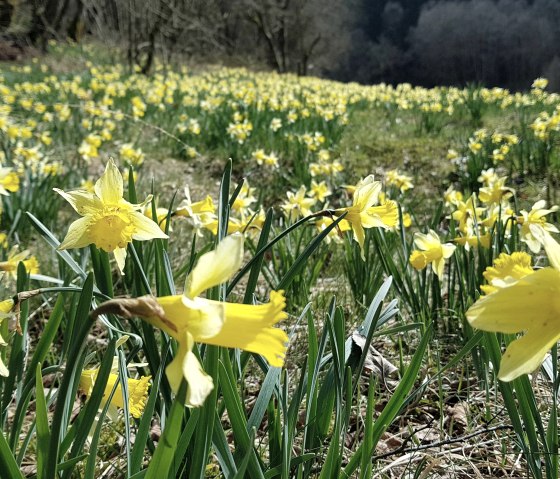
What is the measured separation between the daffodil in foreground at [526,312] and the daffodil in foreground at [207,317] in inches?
8.6

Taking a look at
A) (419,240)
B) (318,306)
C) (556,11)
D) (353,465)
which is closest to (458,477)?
(353,465)

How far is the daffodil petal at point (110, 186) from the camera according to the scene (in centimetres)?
103

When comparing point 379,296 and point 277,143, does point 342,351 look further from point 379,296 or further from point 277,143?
point 277,143

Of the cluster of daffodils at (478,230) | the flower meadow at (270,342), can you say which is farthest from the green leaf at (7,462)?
the cluster of daffodils at (478,230)

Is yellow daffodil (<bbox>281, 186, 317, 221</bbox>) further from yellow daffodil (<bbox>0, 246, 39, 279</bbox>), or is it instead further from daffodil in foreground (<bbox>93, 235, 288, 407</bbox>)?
daffodil in foreground (<bbox>93, 235, 288, 407</bbox>)

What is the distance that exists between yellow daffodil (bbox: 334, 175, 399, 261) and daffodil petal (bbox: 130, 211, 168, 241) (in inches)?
15.9

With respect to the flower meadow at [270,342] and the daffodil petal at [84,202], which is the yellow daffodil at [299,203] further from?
the daffodil petal at [84,202]

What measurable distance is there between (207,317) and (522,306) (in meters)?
0.34

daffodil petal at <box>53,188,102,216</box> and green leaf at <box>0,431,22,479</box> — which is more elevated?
daffodil petal at <box>53,188,102,216</box>

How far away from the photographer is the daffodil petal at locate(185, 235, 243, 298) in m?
0.56

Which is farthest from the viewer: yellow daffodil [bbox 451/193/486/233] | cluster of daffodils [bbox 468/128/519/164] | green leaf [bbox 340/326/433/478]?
cluster of daffodils [bbox 468/128/519/164]

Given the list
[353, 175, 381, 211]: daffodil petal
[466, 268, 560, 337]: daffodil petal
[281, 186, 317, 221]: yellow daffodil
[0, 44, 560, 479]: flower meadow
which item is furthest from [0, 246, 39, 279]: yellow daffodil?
[281, 186, 317, 221]: yellow daffodil

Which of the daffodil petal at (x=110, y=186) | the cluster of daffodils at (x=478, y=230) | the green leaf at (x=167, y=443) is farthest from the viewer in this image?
the cluster of daffodils at (x=478, y=230)

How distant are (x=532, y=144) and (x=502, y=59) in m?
18.0
